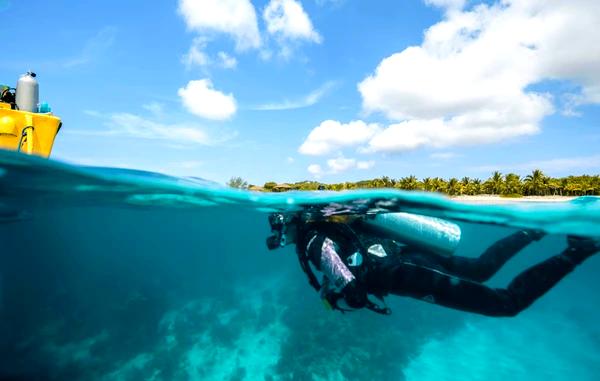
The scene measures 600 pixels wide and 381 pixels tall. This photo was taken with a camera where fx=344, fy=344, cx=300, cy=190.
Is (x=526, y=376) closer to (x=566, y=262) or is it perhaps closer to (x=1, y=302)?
(x=566, y=262)

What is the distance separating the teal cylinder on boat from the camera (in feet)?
25.6

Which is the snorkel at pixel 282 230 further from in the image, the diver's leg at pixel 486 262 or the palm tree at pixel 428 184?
the palm tree at pixel 428 184

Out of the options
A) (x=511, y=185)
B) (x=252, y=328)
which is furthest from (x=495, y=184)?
(x=252, y=328)

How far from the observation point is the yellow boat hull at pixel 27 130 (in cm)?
620

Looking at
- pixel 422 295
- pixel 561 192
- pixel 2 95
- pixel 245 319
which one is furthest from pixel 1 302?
pixel 561 192

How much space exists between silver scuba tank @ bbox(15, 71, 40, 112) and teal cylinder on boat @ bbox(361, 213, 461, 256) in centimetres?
766

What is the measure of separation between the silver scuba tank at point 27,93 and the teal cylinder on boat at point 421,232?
25.1ft

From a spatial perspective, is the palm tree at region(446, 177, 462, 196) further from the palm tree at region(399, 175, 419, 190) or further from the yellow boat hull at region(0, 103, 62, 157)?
the yellow boat hull at region(0, 103, 62, 157)

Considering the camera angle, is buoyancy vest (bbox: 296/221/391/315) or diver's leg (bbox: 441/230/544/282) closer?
buoyancy vest (bbox: 296/221/391/315)

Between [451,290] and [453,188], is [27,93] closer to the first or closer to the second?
[451,290]

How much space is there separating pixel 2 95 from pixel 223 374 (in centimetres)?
1181

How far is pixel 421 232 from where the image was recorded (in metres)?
7.78

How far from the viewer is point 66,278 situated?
131 ft

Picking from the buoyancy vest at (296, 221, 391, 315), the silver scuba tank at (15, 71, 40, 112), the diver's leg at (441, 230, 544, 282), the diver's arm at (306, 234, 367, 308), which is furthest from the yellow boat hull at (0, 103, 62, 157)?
the diver's leg at (441, 230, 544, 282)
